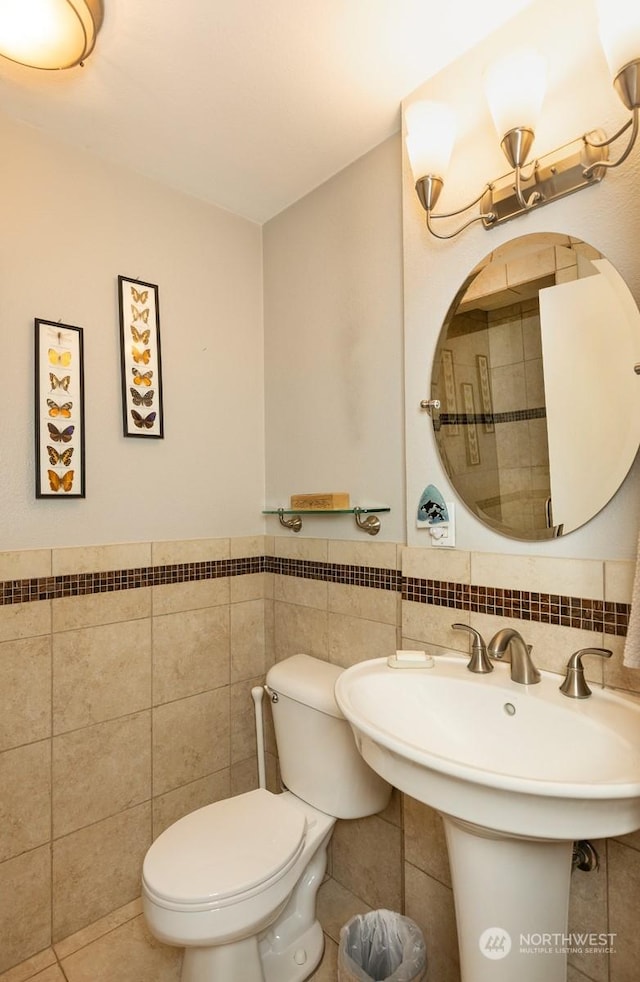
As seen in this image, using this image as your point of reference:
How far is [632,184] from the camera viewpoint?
1030 mm

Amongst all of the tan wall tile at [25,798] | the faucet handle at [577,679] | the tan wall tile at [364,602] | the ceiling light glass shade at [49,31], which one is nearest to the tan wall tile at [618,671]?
the faucet handle at [577,679]

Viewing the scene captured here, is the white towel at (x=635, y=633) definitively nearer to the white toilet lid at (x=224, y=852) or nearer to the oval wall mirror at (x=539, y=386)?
the oval wall mirror at (x=539, y=386)

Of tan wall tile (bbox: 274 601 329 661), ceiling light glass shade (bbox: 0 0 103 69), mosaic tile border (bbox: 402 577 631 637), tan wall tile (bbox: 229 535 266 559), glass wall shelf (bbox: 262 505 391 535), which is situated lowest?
tan wall tile (bbox: 274 601 329 661)

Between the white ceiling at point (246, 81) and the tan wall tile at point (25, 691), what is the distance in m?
1.56

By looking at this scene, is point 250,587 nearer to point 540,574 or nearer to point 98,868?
point 98,868

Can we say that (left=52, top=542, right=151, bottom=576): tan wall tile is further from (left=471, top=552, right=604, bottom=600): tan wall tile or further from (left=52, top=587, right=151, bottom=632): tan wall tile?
(left=471, top=552, right=604, bottom=600): tan wall tile

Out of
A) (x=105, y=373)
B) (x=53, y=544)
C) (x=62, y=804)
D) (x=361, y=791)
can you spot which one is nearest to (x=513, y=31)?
(x=105, y=373)

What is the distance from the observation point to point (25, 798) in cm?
147

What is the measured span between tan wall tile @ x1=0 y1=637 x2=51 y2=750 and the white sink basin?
0.94 m

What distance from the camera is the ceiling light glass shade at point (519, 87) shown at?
42.0 inches

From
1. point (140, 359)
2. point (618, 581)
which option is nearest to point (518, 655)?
point (618, 581)

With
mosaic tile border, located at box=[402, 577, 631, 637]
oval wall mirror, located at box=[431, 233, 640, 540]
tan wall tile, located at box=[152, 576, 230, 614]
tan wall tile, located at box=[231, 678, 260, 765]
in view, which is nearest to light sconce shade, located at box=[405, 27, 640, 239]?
Answer: oval wall mirror, located at box=[431, 233, 640, 540]

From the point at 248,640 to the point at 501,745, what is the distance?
3.72 feet

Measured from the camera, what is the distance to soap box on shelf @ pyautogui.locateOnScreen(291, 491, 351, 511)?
1.72 m
